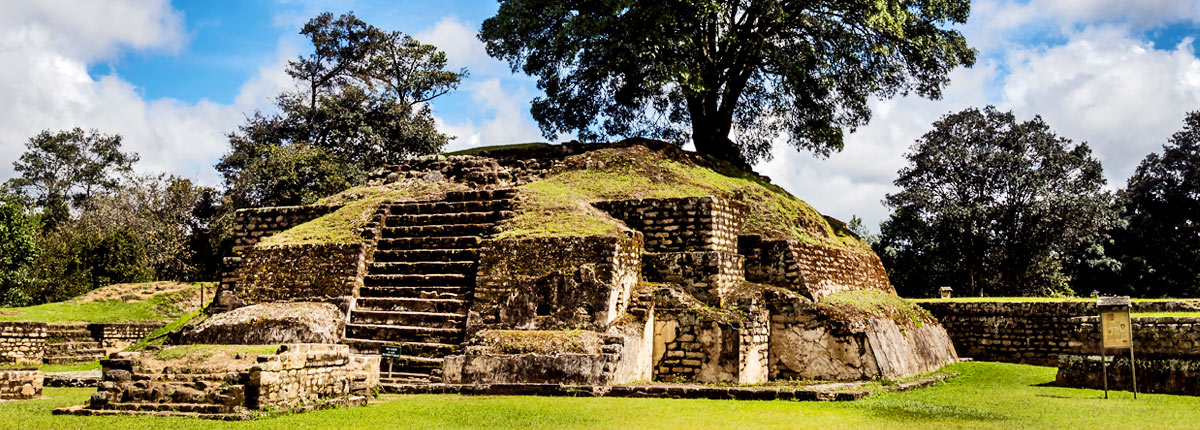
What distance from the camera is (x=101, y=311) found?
72.5ft

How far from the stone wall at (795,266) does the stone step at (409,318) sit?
15.6 ft

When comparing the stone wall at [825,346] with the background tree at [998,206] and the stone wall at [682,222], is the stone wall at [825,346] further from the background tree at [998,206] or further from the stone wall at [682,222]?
the background tree at [998,206]

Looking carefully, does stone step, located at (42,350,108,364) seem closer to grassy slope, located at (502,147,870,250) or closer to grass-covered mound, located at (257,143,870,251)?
grass-covered mound, located at (257,143,870,251)

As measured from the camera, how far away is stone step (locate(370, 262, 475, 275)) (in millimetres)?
13539

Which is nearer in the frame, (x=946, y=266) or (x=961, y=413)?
(x=961, y=413)

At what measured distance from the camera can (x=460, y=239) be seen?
14.1 meters

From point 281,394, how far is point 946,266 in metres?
25.7

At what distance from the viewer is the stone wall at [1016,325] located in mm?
16828

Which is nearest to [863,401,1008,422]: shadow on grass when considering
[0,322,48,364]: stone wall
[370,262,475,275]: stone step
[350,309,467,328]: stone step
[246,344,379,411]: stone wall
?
[246,344,379,411]: stone wall

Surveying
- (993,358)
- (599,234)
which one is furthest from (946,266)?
(599,234)

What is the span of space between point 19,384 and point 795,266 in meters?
10.1

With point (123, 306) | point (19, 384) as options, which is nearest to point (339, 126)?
point (123, 306)

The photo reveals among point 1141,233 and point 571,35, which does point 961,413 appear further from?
point 1141,233

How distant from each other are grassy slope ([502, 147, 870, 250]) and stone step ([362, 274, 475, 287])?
95 cm
